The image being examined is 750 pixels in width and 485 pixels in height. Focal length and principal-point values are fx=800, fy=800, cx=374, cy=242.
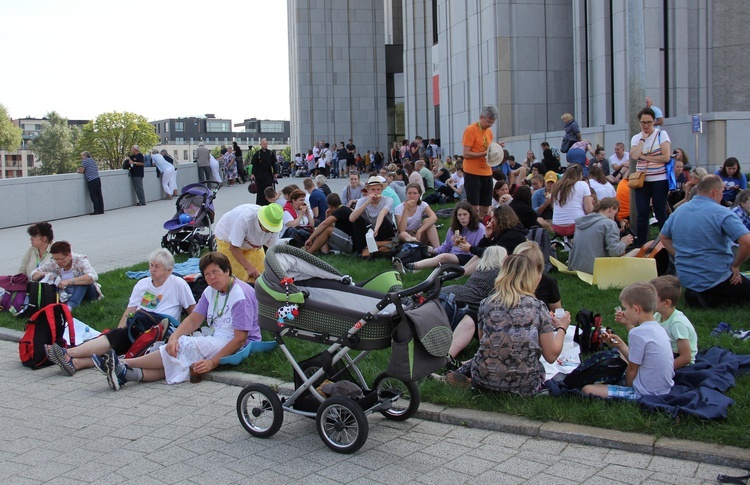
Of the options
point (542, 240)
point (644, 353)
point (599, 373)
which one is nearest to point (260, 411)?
point (599, 373)

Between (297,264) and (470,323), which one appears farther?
(470,323)

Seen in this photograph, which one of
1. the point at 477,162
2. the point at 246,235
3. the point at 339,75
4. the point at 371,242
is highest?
the point at 339,75

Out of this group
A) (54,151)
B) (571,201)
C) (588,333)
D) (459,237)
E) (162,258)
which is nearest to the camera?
(588,333)

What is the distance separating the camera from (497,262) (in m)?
7.73

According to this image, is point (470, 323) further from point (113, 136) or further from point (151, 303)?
point (113, 136)

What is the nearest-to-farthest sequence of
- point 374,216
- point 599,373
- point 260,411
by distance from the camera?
point 260,411 < point 599,373 < point 374,216

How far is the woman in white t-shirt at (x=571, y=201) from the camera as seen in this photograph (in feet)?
38.9

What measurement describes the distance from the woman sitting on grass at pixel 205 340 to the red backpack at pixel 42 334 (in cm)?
119

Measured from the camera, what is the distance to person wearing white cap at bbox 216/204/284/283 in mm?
9384

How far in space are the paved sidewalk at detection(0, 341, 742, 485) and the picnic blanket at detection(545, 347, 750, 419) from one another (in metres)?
0.58

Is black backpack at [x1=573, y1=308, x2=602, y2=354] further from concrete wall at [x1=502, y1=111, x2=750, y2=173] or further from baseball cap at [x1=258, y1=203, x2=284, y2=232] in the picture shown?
concrete wall at [x1=502, y1=111, x2=750, y2=173]

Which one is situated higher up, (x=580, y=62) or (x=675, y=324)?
(x=580, y=62)

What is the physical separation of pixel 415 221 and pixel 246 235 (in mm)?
4226

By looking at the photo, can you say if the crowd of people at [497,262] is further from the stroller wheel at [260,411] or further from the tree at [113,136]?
the tree at [113,136]
